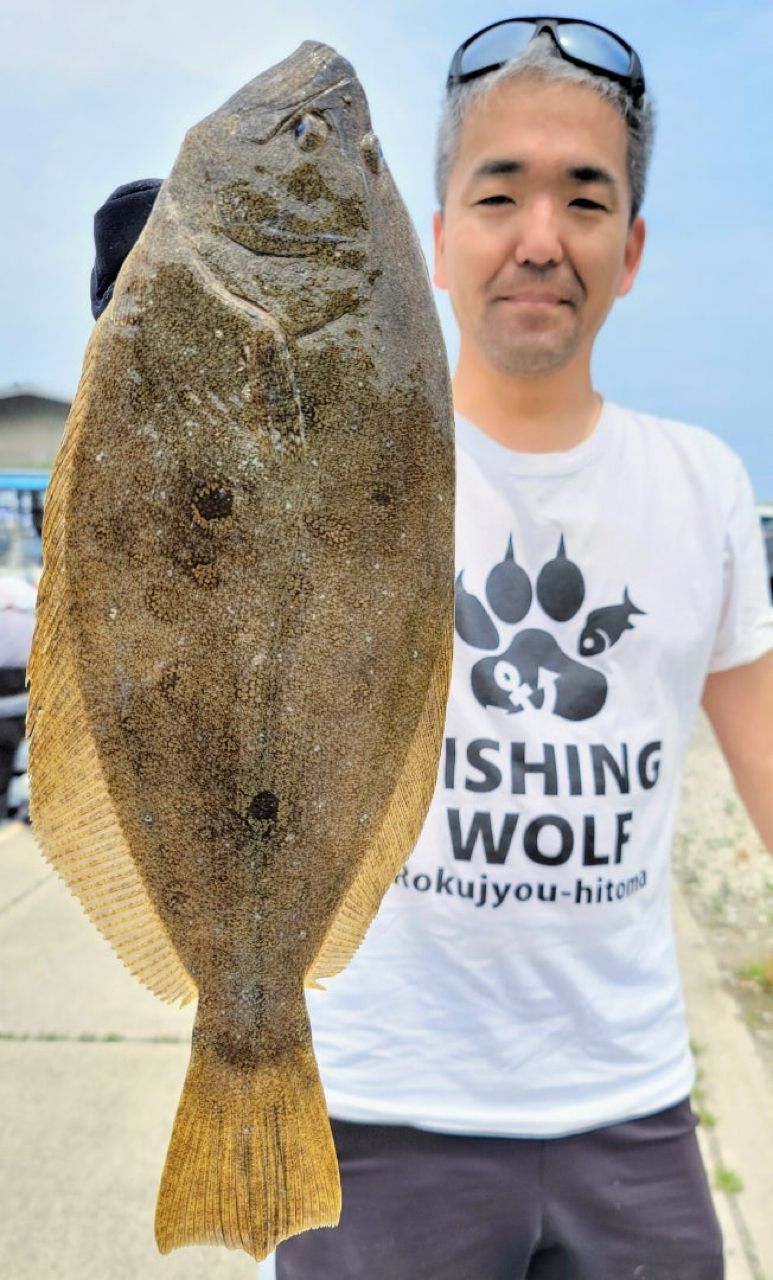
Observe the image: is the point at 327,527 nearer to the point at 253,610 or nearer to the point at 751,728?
the point at 253,610

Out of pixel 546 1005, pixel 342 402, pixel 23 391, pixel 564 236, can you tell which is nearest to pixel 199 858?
pixel 342 402

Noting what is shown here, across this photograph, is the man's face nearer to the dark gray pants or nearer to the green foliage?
the dark gray pants

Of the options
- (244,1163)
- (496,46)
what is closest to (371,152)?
(496,46)

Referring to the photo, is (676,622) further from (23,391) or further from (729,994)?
(23,391)

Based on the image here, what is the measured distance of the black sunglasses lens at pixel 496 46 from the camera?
1971 millimetres

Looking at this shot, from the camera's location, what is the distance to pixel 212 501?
1.15 metres

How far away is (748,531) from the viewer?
83.8 inches

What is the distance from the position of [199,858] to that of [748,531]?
4.74ft

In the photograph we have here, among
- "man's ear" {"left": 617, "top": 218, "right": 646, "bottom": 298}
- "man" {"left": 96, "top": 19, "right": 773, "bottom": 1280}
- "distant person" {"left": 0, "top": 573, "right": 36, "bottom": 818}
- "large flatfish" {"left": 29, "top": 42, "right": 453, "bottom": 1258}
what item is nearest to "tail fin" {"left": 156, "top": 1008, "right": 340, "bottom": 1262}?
"large flatfish" {"left": 29, "top": 42, "right": 453, "bottom": 1258}

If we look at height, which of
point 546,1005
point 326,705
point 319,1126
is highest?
point 326,705

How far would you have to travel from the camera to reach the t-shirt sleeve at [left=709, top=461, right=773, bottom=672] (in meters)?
2.10

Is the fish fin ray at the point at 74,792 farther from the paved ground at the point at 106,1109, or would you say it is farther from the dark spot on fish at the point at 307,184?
the paved ground at the point at 106,1109

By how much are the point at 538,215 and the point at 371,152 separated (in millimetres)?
678

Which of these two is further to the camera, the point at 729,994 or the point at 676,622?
the point at 729,994
